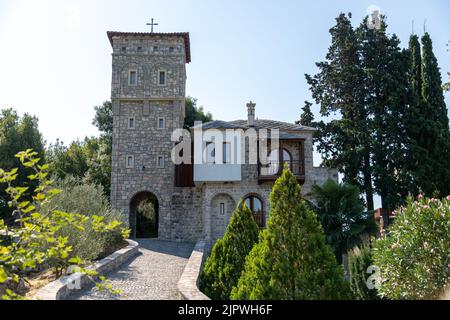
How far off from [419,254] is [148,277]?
707 centimetres

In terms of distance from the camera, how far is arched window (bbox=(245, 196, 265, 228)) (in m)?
21.8

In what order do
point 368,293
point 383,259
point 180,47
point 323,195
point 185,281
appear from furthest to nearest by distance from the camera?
point 180,47 < point 323,195 < point 368,293 < point 185,281 < point 383,259

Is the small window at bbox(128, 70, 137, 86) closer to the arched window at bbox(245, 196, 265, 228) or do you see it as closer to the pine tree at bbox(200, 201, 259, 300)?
the arched window at bbox(245, 196, 265, 228)

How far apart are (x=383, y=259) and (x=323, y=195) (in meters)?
6.89

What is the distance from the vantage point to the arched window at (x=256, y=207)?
71.5 ft

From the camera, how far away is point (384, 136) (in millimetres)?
24391

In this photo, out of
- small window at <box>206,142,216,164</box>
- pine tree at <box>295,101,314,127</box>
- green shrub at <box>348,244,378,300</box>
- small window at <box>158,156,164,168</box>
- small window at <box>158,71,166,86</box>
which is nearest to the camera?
green shrub at <box>348,244,378,300</box>

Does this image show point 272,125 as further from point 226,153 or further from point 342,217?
point 342,217

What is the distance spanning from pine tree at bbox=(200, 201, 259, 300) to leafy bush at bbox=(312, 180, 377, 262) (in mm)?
5145

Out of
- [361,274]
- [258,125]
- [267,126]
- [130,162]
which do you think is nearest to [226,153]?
[258,125]

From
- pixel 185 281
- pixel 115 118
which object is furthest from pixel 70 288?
pixel 115 118

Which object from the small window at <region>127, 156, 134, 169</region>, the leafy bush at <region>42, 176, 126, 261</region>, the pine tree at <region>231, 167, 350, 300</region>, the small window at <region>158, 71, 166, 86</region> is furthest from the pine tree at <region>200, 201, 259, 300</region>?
the small window at <region>158, 71, 166, 86</region>

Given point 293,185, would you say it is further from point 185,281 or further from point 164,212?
point 164,212

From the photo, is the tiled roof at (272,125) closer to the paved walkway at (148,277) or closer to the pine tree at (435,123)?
the pine tree at (435,123)
